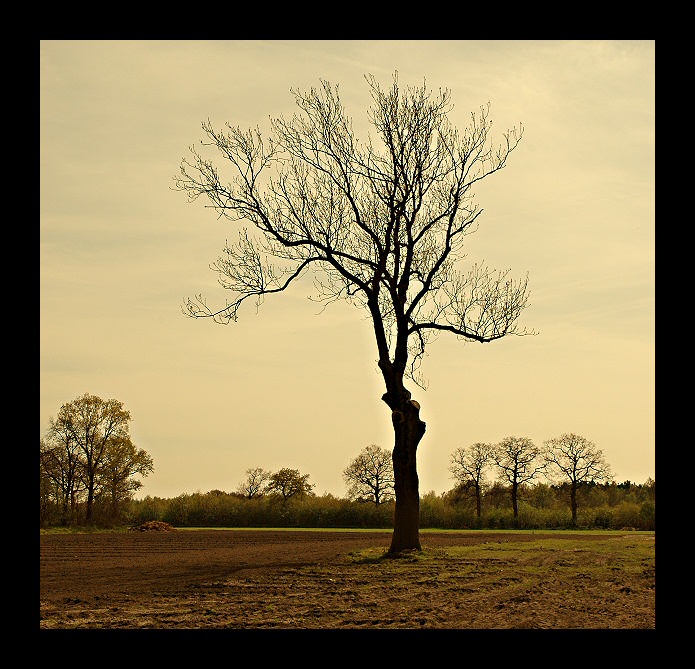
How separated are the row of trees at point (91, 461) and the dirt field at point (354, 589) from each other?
2449 centimetres

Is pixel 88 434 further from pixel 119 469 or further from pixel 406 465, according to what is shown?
pixel 406 465

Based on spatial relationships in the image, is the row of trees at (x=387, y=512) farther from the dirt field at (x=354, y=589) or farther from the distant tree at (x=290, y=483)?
the dirt field at (x=354, y=589)

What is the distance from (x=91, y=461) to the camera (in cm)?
5172

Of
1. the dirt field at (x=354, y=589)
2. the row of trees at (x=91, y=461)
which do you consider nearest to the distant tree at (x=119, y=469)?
the row of trees at (x=91, y=461)

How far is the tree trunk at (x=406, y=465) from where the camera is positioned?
24.4 m

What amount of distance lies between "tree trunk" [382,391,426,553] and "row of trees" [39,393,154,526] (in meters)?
31.3

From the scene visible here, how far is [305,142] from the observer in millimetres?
25406

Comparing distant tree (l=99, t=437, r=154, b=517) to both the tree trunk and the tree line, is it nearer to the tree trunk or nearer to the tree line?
the tree line

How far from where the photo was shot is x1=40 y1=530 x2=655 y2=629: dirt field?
41.7 ft

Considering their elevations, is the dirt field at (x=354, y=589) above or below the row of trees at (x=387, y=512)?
above

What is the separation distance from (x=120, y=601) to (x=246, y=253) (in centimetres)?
1251

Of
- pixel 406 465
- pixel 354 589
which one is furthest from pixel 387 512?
pixel 354 589
